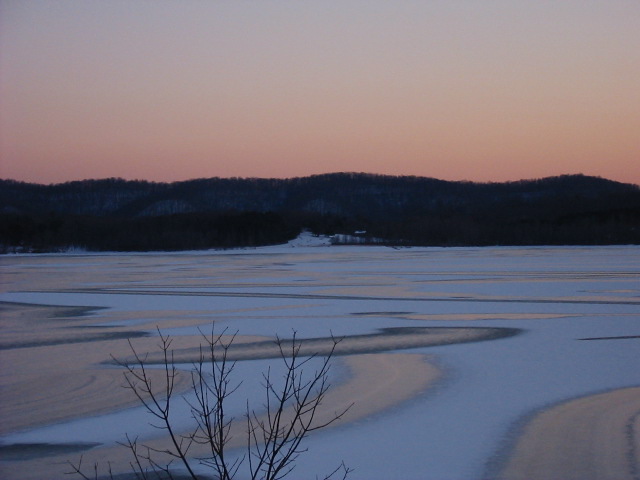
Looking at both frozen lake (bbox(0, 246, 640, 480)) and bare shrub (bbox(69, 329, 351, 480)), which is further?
frozen lake (bbox(0, 246, 640, 480))

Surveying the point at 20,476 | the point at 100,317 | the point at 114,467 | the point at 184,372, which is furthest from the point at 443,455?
A: the point at 100,317

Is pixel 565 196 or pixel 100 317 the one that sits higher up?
pixel 565 196

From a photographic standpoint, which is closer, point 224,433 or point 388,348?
point 224,433

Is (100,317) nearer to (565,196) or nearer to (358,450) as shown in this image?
(358,450)

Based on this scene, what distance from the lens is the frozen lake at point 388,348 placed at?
493cm

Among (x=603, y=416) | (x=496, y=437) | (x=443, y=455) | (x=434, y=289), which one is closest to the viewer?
(x=443, y=455)

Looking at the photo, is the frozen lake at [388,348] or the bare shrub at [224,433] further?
the frozen lake at [388,348]

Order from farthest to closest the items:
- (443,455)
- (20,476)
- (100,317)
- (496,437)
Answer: (100,317), (496,437), (443,455), (20,476)

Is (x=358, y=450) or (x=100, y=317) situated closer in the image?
(x=358, y=450)

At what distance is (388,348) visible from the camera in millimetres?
8523

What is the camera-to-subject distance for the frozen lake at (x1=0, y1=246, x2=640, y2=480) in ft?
16.2

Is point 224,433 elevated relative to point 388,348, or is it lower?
lower

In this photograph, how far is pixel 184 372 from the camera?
7.25m

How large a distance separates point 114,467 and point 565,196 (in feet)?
336
